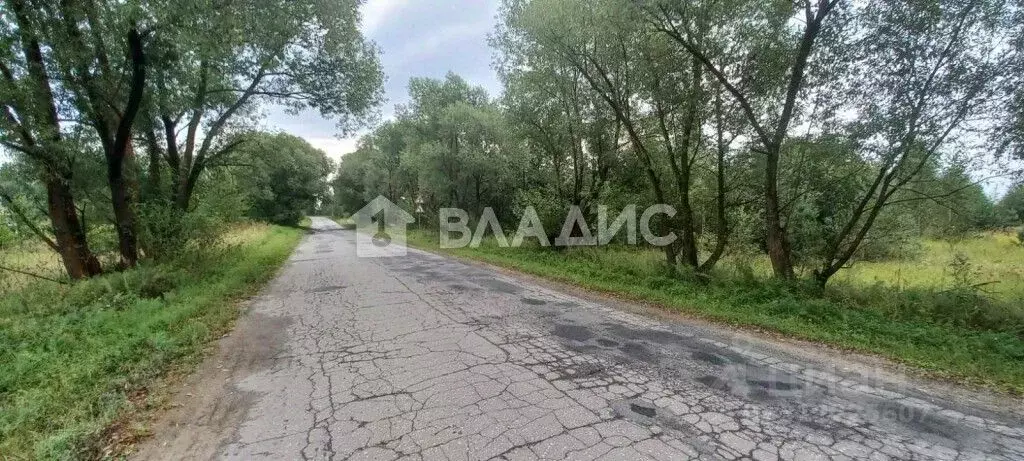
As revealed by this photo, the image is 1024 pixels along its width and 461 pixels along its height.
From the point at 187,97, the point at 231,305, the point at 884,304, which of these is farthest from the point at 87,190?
the point at 884,304

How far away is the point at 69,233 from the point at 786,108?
1515 centimetres

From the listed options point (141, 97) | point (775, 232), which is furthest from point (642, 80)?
point (141, 97)

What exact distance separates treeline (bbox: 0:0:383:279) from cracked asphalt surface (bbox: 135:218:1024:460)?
5391mm

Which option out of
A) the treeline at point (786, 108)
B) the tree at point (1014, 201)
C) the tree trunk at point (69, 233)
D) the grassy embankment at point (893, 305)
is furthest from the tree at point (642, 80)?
the tree trunk at point (69, 233)

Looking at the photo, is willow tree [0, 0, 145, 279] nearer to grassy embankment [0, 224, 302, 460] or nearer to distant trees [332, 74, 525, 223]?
grassy embankment [0, 224, 302, 460]

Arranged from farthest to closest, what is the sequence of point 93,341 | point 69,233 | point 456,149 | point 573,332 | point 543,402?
1. point 456,149
2. point 69,233
3. point 573,332
4. point 93,341
5. point 543,402

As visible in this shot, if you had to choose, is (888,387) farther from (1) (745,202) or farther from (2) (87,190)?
(2) (87,190)

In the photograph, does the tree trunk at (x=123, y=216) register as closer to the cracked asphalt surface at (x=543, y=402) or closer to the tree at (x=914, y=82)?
the cracked asphalt surface at (x=543, y=402)

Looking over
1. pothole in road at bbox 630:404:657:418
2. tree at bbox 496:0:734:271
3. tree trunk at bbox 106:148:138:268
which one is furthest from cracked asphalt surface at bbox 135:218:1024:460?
tree trunk at bbox 106:148:138:268

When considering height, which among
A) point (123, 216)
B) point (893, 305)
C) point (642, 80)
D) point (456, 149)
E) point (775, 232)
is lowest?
point (893, 305)

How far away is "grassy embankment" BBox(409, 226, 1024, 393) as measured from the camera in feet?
15.8

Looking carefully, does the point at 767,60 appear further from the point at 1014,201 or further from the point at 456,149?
the point at 456,149

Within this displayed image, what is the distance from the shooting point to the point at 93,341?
4.99m

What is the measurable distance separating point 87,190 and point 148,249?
179cm
